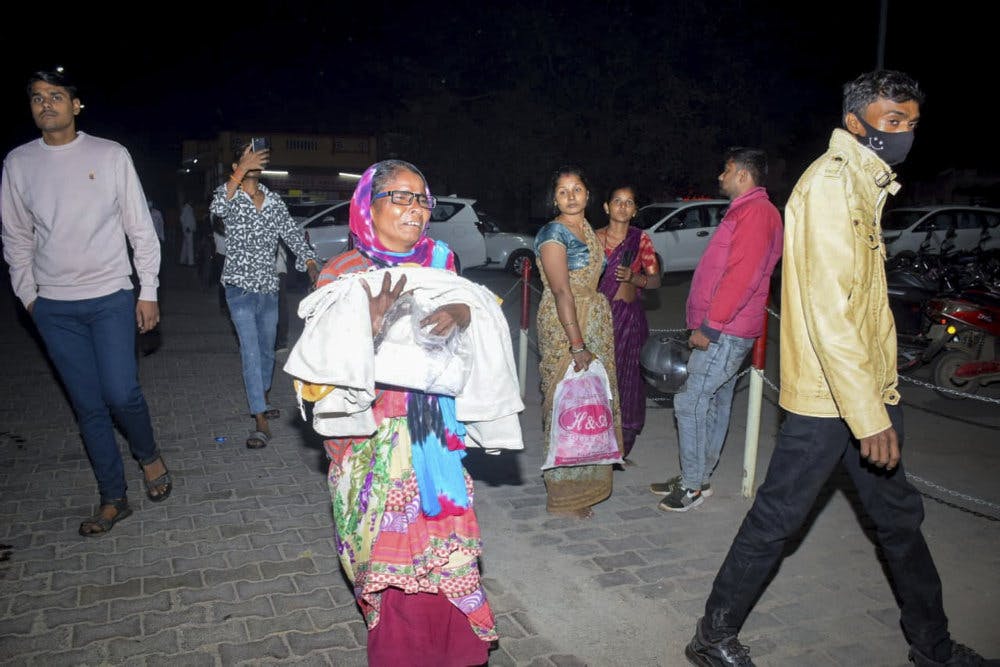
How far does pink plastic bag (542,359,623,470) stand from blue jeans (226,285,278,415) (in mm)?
2479

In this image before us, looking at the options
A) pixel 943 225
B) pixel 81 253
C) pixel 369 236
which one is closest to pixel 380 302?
pixel 369 236

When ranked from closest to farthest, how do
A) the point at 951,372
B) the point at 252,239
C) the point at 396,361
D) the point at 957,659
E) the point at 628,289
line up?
1. the point at 396,361
2. the point at 957,659
3. the point at 628,289
4. the point at 252,239
5. the point at 951,372

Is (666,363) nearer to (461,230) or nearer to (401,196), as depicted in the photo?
(401,196)

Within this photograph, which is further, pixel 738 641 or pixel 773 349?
pixel 773 349

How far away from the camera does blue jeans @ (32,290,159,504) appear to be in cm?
426

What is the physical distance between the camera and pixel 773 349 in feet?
34.7

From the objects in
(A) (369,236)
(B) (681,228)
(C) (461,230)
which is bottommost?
(B) (681,228)

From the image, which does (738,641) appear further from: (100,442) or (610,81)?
(610,81)

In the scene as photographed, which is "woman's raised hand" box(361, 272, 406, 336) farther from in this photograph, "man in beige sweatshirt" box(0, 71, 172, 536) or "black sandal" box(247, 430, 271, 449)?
"black sandal" box(247, 430, 271, 449)

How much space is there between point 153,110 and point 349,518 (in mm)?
47433

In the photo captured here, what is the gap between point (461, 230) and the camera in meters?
18.1

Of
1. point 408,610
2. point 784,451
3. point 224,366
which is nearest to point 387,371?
point 408,610

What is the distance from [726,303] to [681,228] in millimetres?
14401

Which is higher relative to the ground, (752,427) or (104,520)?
(752,427)
